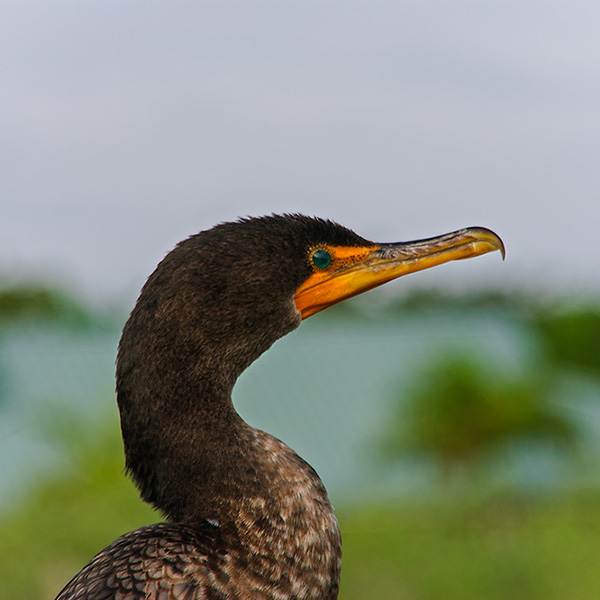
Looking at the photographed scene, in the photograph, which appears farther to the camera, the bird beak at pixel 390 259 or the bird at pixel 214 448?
the bird beak at pixel 390 259

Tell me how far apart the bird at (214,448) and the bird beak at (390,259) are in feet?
0.59

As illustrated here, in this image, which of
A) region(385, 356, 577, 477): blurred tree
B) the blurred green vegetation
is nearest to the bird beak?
the blurred green vegetation

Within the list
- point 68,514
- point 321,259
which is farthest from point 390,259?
point 68,514

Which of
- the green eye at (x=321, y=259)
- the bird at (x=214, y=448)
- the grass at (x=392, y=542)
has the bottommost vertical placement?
the grass at (x=392, y=542)

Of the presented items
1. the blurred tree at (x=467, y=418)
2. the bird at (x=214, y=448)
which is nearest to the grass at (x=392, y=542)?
Result: the blurred tree at (x=467, y=418)

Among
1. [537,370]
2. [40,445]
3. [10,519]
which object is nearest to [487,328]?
[537,370]

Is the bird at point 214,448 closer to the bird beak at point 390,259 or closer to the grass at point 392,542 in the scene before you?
the bird beak at point 390,259

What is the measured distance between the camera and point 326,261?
9.96ft

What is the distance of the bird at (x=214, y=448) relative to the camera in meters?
2.62

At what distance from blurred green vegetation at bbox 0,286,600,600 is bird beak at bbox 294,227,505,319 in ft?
20.0

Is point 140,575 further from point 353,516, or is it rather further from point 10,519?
point 353,516

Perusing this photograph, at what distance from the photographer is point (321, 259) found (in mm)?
3016

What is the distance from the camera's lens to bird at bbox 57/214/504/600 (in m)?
2.62

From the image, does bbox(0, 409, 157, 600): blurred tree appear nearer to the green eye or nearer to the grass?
the grass
